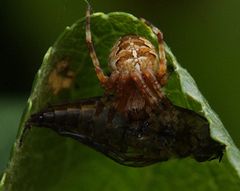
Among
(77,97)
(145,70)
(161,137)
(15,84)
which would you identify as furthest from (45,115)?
(15,84)

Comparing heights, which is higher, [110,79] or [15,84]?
[110,79]

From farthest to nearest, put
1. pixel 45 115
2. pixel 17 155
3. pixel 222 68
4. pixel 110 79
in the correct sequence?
pixel 222 68, pixel 110 79, pixel 45 115, pixel 17 155

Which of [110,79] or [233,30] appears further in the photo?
[233,30]

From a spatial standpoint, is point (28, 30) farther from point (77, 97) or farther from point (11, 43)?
point (77, 97)

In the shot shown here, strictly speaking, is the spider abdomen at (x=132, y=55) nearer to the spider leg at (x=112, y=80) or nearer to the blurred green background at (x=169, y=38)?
the spider leg at (x=112, y=80)

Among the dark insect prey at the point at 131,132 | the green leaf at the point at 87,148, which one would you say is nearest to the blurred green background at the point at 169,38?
the dark insect prey at the point at 131,132

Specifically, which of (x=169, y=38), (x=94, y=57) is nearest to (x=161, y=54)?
(x=94, y=57)
